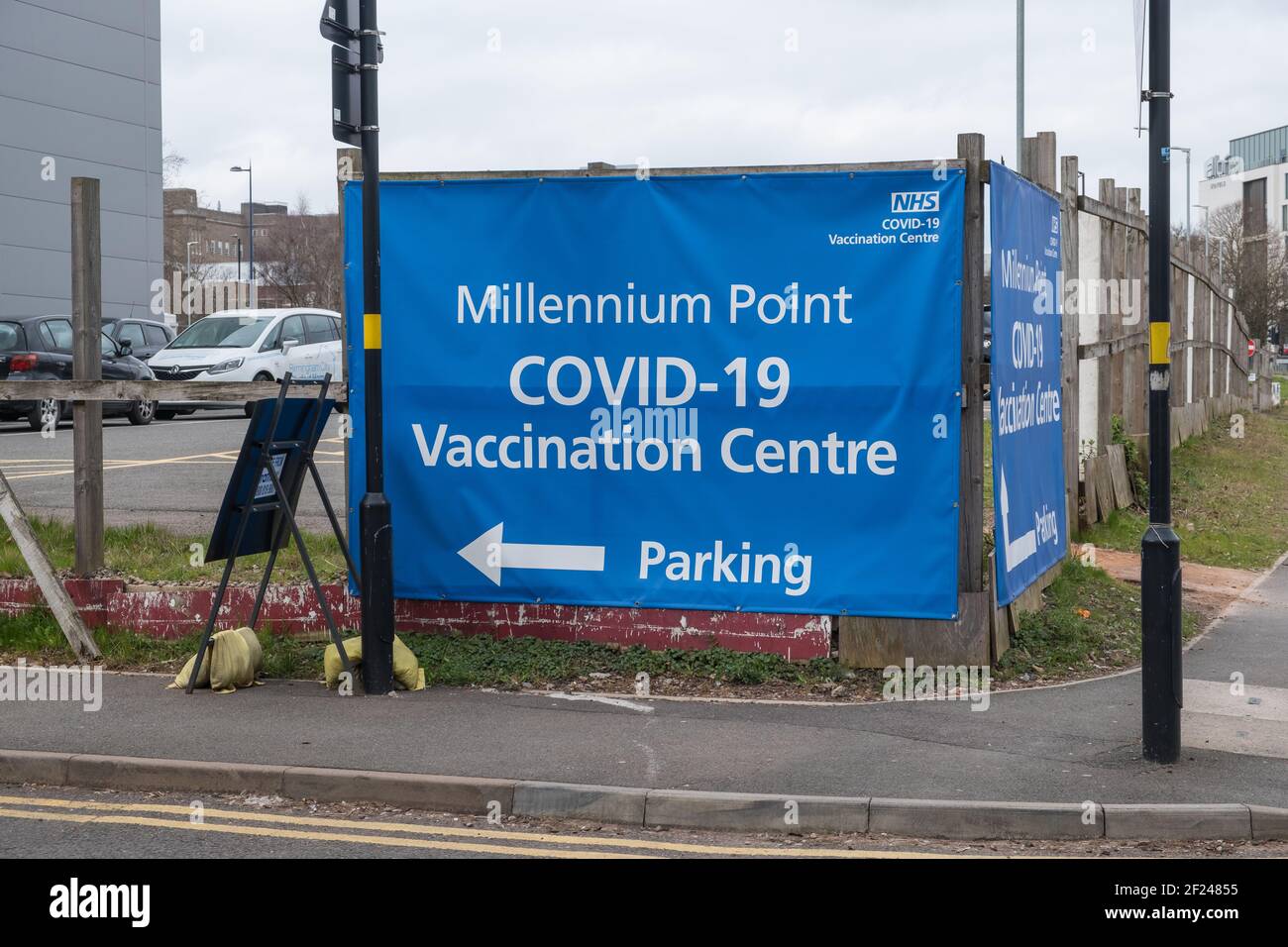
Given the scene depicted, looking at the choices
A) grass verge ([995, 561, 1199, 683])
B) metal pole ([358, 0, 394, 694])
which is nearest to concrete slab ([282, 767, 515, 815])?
metal pole ([358, 0, 394, 694])

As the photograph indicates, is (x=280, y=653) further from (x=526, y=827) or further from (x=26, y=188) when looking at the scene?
(x=26, y=188)

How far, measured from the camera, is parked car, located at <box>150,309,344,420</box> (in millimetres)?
26453

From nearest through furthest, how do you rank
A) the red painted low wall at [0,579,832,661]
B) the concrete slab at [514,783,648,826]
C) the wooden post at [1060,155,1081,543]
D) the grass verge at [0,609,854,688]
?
1. the concrete slab at [514,783,648,826]
2. the grass verge at [0,609,854,688]
3. the red painted low wall at [0,579,832,661]
4. the wooden post at [1060,155,1081,543]

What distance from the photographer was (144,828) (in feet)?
20.0

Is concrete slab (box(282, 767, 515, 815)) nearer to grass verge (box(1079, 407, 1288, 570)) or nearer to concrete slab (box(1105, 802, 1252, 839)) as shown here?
concrete slab (box(1105, 802, 1252, 839))

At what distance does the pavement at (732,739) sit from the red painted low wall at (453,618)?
2.32 feet

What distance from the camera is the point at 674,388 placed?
28.5ft

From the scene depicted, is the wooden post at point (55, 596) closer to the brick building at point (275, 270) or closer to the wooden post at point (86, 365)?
the wooden post at point (86, 365)

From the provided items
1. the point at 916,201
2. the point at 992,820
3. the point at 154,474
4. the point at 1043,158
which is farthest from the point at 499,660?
the point at 154,474

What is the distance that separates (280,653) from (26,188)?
36846 mm

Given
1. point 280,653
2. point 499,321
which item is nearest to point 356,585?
point 280,653

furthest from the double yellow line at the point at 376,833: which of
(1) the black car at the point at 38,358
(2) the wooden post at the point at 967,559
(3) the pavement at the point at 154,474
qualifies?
(1) the black car at the point at 38,358

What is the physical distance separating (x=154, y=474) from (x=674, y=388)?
8.47m

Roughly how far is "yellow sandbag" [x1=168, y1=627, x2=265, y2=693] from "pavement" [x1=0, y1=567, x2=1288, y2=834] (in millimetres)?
111
